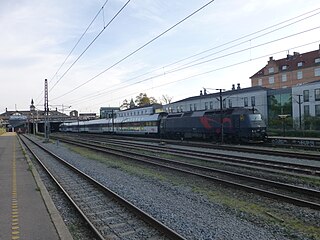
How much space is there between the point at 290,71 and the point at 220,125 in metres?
58.3

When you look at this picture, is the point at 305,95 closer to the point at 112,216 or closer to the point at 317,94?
the point at 317,94

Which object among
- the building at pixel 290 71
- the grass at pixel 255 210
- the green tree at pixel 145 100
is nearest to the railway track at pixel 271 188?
the grass at pixel 255 210

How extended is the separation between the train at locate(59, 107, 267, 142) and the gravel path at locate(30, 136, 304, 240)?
19.4m

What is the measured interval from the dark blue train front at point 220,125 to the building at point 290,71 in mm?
49429

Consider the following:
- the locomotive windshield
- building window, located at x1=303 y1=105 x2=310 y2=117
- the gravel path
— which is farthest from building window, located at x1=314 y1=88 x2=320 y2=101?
the gravel path

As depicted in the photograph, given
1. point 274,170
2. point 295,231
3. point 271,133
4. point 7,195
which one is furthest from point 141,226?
point 271,133

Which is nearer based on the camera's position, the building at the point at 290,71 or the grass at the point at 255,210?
the grass at the point at 255,210

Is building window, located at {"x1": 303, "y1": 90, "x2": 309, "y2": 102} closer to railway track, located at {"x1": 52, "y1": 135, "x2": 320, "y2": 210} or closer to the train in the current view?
the train

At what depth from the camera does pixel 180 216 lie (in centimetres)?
793

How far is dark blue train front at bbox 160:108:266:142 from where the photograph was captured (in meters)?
30.7

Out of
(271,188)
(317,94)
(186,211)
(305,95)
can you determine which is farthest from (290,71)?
(186,211)

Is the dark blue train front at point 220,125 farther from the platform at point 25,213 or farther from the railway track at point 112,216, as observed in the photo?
the platform at point 25,213

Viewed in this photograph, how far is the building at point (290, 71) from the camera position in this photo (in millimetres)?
79375

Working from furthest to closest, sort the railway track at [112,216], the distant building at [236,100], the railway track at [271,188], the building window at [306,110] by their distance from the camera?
the distant building at [236,100] < the building window at [306,110] < the railway track at [271,188] < the railway track at [112,216]
